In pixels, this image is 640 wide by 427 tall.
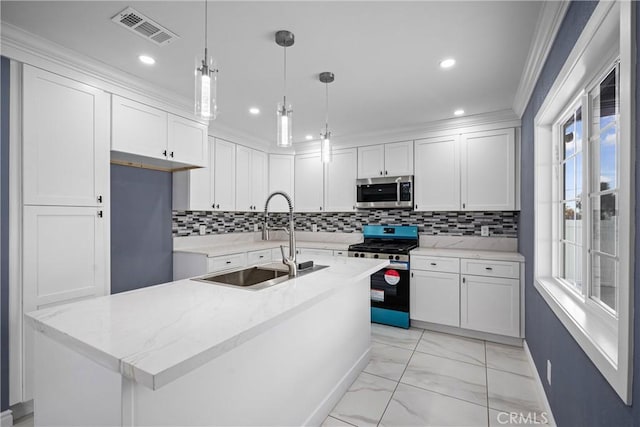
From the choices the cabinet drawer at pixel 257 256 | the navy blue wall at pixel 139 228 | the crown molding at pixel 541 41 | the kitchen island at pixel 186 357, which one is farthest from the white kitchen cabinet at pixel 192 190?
the crown molding at pixel 541 41

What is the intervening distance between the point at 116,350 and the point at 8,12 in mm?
2168

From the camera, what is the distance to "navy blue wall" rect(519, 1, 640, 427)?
38.2 inches

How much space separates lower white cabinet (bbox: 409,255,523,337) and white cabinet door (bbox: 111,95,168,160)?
2.95 meters

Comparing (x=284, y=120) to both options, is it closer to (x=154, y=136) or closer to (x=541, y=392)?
(x=154, y=136)

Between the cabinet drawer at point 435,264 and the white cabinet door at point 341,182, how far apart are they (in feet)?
3.91

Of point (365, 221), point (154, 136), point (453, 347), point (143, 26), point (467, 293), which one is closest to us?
point (143, 26)

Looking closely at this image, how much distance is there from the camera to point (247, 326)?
1101mm

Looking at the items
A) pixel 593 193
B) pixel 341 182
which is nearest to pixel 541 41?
pixel 593 193

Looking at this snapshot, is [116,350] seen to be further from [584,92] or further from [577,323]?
[584,92]

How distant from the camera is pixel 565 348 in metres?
1.60

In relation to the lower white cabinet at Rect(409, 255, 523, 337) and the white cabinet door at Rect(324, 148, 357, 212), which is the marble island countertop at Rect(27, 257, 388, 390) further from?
the white cabinet door at Rect(324, 148, 357, 212)

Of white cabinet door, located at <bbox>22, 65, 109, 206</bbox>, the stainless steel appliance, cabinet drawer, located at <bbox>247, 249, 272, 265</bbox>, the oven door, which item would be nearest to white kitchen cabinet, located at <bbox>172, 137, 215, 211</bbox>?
cabinet drawer, located at <bbox>247, 249, 272, 265</bbox>

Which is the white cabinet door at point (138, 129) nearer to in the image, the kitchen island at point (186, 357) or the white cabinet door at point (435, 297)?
the kitchen island at point (186, 357)

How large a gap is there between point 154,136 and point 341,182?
8.11 feet
